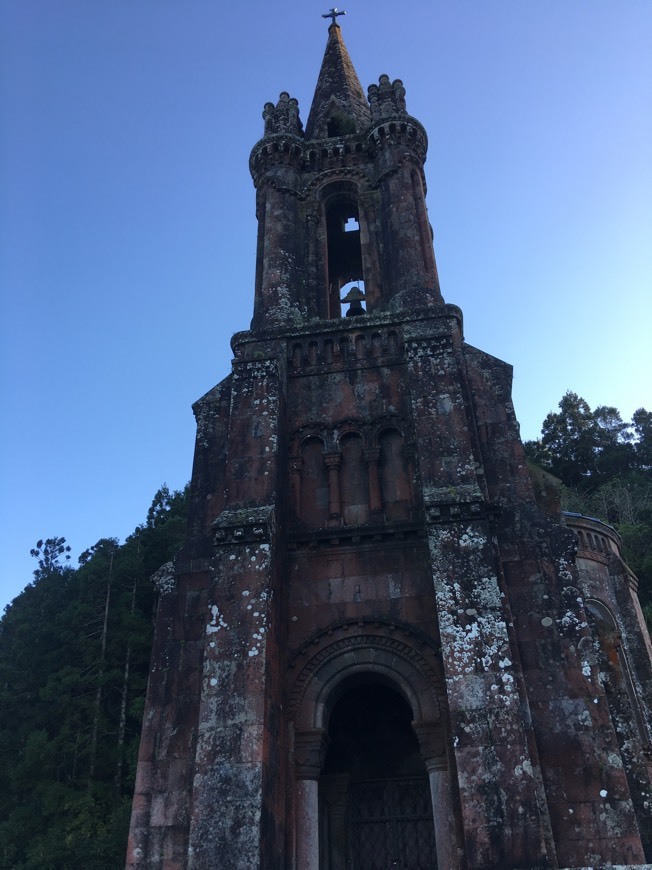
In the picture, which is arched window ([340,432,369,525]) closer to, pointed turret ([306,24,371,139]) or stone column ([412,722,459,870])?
stone column ([412,722,459,870])

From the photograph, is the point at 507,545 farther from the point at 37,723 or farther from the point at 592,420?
the point at 592,420

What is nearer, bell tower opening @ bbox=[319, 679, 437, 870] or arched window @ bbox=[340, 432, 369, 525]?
bell tower opening @ bbox=[319, 679, 437, 870]

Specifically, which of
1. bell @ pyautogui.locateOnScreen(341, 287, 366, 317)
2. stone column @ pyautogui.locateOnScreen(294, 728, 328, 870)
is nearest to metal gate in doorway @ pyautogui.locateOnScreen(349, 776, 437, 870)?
stone column @ pyautogui.locateOnScreen(294, 728, 328, 870)

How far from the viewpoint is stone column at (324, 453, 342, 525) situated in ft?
47.6

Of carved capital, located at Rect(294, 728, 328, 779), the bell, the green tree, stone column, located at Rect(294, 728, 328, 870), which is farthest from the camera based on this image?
the green tree

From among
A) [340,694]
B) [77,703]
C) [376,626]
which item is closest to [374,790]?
[340,694]

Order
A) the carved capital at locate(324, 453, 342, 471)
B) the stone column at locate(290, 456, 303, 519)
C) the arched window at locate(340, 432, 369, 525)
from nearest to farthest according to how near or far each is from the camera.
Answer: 1. the arched window at locate(340, 432, 369, 525)
2. the stone column at locate(290, 456, 303, 519)
3. the carved capital at locate(324, 453, 342, 471)

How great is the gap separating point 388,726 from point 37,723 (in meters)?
23.9

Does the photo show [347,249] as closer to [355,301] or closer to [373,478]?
[355,301]

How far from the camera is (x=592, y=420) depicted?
56.5 meters

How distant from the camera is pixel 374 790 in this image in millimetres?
14750

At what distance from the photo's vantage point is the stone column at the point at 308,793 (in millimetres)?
11961

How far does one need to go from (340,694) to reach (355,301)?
10.1 m

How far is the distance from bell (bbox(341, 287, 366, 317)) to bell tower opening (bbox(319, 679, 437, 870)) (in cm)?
912
